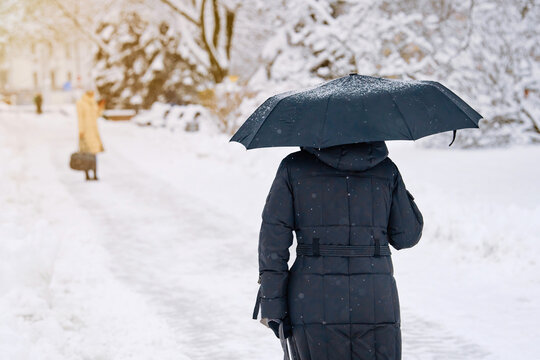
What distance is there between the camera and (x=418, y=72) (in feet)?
63.4

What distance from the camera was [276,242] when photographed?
3.30 meters

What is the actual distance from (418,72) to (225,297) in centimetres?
1333

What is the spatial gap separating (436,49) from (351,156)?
16.4 m

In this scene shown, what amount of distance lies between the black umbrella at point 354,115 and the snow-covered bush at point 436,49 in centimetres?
1344

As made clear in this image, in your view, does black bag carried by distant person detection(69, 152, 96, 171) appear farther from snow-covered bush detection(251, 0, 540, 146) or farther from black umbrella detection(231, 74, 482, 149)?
black umbrella detection(231, 74, 482, 149)

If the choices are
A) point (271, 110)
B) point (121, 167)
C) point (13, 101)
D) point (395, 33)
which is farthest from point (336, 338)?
point (13, 101)

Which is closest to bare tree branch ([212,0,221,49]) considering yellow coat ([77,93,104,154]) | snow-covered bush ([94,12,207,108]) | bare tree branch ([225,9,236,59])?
bare tree branch ([225,9,236,59])

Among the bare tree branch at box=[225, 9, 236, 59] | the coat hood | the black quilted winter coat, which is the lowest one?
the black quilted winter coat

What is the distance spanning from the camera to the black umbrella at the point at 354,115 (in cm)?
317

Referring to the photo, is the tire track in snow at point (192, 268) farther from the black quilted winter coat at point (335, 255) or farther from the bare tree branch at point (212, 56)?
the bare tree branch at point (212, 56)

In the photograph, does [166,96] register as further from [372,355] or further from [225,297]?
[372,355]

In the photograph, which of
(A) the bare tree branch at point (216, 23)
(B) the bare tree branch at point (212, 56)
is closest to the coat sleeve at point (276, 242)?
(B) the bare tree branch at point (212, 56)

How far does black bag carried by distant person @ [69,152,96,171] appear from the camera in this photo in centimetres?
1566

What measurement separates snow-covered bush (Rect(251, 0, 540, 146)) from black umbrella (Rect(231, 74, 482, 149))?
1344cm
